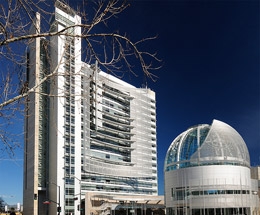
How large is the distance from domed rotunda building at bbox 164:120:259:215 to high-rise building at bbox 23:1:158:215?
64.5ft

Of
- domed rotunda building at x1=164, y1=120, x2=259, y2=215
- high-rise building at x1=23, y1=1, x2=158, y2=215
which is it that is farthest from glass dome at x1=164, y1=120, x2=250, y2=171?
high-rise building at x1=23, y1=1, x2=158, y2=215

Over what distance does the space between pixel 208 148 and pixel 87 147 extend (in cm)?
3728

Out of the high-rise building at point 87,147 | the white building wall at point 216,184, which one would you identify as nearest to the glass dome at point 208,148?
the white building wall at point 216,184

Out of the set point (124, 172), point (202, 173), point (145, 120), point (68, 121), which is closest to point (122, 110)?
point (145, 120)

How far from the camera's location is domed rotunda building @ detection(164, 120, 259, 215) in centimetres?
6262

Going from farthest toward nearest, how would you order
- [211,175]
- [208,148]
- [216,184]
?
[208,148]
[211,175]
[216,184]

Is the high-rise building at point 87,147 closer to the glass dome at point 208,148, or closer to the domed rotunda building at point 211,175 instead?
the glass dome at point 208,148

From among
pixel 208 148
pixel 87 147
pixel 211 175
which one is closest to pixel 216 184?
pixel 211 175

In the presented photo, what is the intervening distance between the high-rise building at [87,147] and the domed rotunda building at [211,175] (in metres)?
19.7

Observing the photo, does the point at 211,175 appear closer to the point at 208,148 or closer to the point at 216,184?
the point at 216,184

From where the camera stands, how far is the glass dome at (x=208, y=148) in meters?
64.8

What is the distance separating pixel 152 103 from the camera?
126 meters

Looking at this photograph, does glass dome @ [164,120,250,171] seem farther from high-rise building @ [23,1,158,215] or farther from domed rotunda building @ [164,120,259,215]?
high-rise building @ [23,1,158,215]

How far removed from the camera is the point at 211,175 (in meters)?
63.8
